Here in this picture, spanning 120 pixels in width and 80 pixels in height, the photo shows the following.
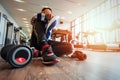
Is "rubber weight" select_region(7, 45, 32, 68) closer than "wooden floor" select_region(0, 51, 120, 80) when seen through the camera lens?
No

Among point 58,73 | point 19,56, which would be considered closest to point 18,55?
point 19,56

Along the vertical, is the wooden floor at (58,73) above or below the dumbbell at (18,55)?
below

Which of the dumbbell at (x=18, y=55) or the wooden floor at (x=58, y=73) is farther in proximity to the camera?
the dumbbell at (x=18, y=55)

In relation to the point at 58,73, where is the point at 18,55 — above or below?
above

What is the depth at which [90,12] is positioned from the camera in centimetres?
1112

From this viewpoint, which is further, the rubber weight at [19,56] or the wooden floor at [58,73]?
the rubber weight at [19,56]

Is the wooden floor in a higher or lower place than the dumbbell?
lower

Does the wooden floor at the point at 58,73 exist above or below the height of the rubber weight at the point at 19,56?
below

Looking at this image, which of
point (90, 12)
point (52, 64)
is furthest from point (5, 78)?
point (90, 12)

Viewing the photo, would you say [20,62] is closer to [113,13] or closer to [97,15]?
[113,13]

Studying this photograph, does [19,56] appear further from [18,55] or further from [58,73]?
[58,73]

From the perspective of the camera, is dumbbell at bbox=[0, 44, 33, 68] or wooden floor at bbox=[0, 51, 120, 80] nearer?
wooden floor at bbox=[0, 51, 120, 80]

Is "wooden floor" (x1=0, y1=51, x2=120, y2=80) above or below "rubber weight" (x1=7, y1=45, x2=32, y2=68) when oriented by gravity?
below

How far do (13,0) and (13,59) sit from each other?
8581 millimetres
